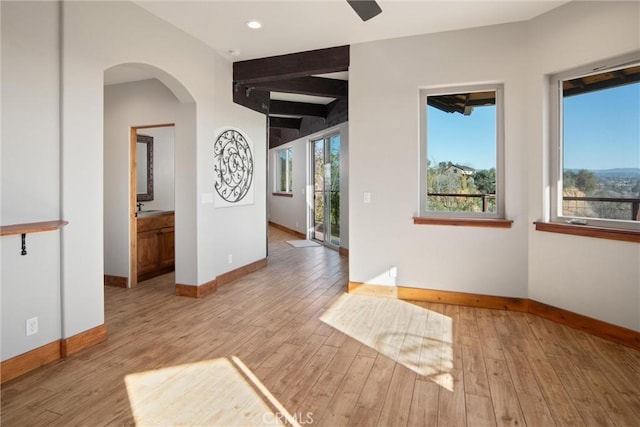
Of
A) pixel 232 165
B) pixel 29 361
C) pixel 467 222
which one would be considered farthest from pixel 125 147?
pixel 467 222

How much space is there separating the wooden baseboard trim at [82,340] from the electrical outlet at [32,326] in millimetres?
228

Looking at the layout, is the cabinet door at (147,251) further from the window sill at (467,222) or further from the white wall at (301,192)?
the window sill at (467,222)

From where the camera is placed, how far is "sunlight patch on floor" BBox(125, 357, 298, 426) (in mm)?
1939

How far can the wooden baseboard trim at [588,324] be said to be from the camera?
9.34ft

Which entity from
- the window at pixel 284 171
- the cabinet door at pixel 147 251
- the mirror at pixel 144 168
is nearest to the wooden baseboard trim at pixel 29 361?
the cabinet door at pixel 147 251

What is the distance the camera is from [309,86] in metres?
5.32

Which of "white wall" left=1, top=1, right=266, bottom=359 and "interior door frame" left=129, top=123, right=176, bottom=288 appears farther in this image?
"interior door frame" left=129, top=123, right=176, bottom=288

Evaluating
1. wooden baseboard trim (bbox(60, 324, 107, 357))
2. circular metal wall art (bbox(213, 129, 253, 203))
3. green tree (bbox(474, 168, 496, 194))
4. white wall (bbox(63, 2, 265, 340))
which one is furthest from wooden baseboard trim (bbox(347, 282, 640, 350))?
wooden baseboard trim (bbox(60, 324, 107, 357))

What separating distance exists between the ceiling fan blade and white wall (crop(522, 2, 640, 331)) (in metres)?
1.94

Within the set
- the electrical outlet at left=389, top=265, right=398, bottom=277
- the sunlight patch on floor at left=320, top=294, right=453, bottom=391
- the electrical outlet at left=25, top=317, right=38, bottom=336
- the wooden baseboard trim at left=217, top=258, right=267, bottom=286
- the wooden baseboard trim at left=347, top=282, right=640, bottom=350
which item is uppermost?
the electrical outlet at left=389, top=265, right=398, bottom=277

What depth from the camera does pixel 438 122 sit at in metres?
3.98

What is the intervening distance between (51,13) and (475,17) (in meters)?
3.51

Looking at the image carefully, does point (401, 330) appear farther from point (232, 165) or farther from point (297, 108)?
point (297, 108)

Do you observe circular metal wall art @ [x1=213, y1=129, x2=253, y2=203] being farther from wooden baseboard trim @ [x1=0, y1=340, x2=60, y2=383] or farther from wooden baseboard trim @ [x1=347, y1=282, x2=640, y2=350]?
wooden baseboard trim @ [x1=0, y1=340, x2=60, y2=383]
